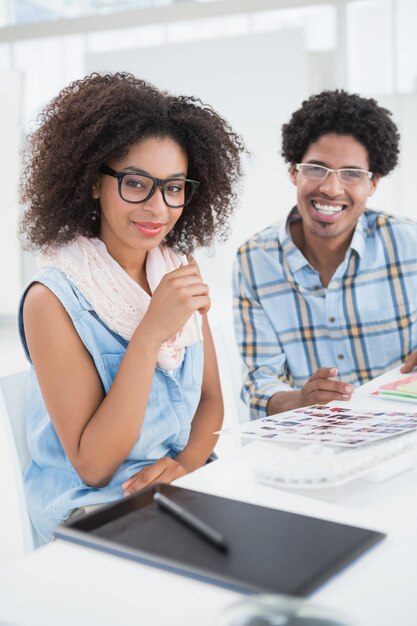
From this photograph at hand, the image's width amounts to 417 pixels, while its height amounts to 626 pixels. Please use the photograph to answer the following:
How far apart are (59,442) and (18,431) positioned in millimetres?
85

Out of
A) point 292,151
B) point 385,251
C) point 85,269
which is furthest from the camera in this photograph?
point 292,151

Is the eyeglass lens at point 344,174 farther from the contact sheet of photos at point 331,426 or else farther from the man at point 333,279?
the contact sheet of photos at point 331,426

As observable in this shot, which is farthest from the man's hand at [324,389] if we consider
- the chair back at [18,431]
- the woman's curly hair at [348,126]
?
the woman's curly hair at [348,126]

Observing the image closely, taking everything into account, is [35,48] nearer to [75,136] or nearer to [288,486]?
[75,136]

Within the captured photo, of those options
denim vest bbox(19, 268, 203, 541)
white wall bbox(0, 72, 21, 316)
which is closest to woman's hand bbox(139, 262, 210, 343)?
denim vest bbox(19, 268, 203, 541)

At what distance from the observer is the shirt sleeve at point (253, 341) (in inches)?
82.6

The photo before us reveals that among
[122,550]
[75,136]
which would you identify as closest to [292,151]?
[75,136]

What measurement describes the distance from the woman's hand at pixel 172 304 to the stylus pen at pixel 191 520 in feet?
1.82

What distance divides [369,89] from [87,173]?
9.41 ft

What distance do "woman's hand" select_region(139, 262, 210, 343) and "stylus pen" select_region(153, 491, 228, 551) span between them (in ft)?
1.82

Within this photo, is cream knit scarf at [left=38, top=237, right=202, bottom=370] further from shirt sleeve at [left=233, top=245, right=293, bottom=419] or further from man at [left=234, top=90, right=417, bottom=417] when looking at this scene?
man at [left=234, top=90, right=417, bottom=417]

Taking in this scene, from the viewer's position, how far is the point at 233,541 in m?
0.82

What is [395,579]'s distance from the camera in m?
0.77

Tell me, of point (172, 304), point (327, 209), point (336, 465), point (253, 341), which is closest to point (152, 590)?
point (336, 465)
